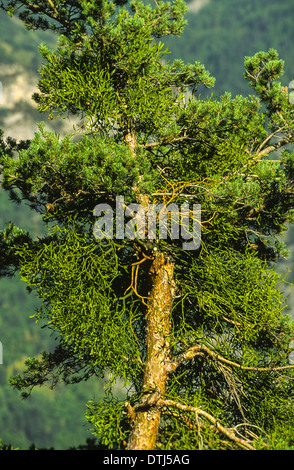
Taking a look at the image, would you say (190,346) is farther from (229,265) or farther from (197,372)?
(229,265)

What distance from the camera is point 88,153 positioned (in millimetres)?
4598

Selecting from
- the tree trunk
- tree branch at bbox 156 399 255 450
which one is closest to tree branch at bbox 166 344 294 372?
the tree trunk

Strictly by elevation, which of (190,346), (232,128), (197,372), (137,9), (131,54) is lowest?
(197,372)

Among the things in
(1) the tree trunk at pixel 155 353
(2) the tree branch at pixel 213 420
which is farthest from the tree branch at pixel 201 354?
(2) the tree branch at pixel 213 420

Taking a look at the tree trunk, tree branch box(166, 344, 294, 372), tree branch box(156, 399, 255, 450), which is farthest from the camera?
tree branch box(166, 344, 294, 372)

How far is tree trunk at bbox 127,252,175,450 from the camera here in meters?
4.61

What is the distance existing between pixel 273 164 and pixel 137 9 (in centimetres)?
302

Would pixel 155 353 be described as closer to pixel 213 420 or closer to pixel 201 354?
pixel 201 354

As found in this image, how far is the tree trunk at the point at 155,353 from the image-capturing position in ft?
15.1

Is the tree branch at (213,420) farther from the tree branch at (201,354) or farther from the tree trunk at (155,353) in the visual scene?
the tree branch at (201,354)

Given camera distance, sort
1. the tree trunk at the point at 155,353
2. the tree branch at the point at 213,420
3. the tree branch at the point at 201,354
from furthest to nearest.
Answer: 1. the tree branch at the point at 201,354
2. the tree trunk at the point at 155,353
3. the tree branch at the point at 213,420

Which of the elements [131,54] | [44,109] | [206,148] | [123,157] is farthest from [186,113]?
[44,109]

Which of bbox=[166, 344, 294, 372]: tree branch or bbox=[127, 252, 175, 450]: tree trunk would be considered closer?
bbox=[127, 252, 175, 450]: tree trunk

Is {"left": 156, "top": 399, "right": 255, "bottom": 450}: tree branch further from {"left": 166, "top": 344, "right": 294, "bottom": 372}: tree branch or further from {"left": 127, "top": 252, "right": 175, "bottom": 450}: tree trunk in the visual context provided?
{"left": 166, "top": 344, "right": 294, "bottom": 372}: tree branch
